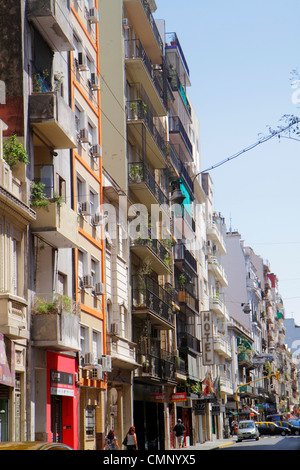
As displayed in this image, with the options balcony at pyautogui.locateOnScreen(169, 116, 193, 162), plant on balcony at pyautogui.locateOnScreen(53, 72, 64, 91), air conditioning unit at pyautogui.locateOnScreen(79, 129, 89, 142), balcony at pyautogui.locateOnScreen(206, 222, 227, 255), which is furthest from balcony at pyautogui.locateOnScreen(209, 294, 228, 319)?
plant on balcony at pyautogui.locateOnScreen(53, 72, 64, 91)

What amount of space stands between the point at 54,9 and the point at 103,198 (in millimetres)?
10706

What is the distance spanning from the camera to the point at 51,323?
73.0ft

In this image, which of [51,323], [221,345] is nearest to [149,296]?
[51,323]

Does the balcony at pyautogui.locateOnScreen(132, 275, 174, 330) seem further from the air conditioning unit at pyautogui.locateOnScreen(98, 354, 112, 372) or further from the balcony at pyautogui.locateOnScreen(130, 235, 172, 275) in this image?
the air conditioning unit at pyautogui.locateOnScreen(98, 354, 112, 372)

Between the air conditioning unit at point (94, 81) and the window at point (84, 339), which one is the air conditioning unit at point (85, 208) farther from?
the air conditioning unit at point (94, 81)

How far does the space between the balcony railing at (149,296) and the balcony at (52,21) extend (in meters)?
14.9

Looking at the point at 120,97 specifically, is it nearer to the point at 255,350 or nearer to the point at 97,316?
the point at 97,316

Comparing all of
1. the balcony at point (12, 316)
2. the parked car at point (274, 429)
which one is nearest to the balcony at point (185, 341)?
the parked car at point (274, 429)

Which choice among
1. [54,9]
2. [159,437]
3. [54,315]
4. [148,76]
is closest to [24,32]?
[54,9]

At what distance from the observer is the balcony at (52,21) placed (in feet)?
77.6

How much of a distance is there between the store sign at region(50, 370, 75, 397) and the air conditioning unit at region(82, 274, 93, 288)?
402 cm

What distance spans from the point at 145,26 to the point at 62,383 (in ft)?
77.3

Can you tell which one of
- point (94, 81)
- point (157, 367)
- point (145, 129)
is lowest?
point (157, 367)

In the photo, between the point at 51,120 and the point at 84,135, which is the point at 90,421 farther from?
the point at 51,120
